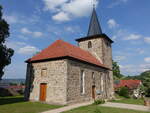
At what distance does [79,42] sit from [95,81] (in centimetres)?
978

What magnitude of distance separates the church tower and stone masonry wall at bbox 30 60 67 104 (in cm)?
1096

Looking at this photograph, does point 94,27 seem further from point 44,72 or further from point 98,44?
point 44,72

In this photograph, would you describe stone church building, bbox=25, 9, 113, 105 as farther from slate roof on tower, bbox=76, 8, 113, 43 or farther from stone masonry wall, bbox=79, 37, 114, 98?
slate roof on tower, bbox=76, 8, 113, 43

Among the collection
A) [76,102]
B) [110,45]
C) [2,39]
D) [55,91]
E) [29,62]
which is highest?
[110,45]

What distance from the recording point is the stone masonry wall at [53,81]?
14.2m

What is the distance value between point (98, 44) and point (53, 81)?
12725 millimetres

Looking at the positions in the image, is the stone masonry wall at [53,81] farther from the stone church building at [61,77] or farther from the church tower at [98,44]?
the church tower at [98,44]

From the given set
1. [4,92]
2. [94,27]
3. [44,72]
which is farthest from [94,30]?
[4,92]

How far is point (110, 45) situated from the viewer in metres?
28.4

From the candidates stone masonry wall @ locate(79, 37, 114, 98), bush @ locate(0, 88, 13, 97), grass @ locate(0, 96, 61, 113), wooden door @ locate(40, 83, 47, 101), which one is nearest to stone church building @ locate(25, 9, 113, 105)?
wooden door @ locate(40, 83, 47, 101)

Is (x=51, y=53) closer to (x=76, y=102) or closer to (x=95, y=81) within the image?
(x=76, y=102)

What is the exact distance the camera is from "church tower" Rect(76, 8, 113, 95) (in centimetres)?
2445

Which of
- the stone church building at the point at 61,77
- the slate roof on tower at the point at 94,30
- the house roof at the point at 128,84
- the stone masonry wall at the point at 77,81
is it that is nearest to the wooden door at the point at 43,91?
the stone church building at the point at 61,77

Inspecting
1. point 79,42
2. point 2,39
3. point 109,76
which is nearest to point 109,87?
point 109,76
